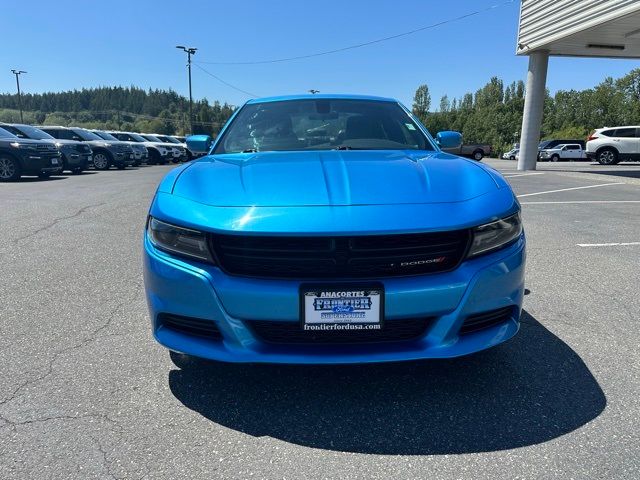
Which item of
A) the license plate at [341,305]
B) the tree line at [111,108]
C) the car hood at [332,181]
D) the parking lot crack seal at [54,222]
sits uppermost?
the tree line at [111,108]

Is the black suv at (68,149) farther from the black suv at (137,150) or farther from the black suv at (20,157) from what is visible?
the black suv at (137,150)

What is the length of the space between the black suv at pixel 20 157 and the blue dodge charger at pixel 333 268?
13.3m

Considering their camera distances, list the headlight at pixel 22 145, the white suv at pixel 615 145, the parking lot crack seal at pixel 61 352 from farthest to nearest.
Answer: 1. the white suv at pixel 615 145
2. the headlight at pixel 22 145
3. the parking lot crack seal at pixel 61 352

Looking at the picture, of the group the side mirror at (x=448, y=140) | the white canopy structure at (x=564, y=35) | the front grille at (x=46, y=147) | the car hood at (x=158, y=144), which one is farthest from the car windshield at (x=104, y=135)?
the side mirror at (x=448, y=140)

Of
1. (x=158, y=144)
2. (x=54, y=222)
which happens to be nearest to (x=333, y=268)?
(x=54, y=222)

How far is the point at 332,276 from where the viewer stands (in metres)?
1.99

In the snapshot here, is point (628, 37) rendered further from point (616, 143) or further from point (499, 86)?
point (499, 86)

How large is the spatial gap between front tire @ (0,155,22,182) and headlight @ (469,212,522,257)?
14492 mm

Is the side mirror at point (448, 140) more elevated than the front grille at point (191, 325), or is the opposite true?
the side mirror at point (448, 140)

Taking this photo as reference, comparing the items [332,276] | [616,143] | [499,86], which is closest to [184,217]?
[332,276]

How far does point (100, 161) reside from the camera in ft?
65.3

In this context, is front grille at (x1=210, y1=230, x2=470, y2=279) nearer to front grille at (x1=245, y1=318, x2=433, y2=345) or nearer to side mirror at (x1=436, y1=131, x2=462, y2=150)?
front grille at (x1=245, y1=318, x2=433, y2=345)

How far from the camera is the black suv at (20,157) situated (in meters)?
13.0

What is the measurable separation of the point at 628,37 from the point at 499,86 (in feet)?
245
